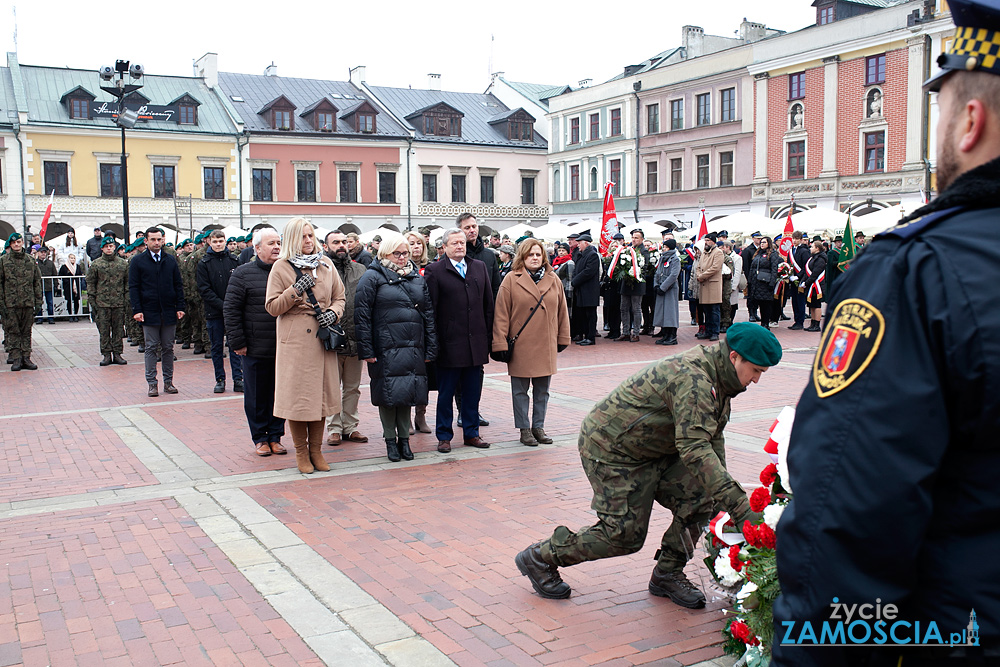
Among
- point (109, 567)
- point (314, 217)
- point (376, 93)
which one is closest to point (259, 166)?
point (314, 217)

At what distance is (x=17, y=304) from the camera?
45.0 ft

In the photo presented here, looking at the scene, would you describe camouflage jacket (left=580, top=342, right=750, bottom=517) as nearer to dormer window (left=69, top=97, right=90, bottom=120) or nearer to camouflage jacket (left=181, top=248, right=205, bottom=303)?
camouflage jacket (left=181, top=248, right=205, bottom=303)

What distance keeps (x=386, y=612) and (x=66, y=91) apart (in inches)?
1867

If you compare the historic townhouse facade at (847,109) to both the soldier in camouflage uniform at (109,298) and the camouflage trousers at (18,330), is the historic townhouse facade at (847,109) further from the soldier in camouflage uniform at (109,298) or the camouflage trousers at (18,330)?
the camouflage trousers at (18,330)

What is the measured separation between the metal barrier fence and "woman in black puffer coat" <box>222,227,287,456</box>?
15591mm

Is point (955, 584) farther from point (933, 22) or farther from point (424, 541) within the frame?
point (933, 22)

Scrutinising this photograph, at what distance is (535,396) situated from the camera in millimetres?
8078

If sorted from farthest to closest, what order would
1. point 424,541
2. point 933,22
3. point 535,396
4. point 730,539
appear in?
point 933,22
point 535,396
point 424,541
point 730,539

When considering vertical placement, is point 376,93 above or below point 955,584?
above

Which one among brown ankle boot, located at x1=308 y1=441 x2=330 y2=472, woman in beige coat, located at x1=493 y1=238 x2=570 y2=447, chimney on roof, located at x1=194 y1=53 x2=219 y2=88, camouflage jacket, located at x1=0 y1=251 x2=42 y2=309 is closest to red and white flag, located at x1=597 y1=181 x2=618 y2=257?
woman in beige coat, located at x1=493 y1=238 x2=570 y2=447

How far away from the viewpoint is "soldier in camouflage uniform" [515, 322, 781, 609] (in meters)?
3.63

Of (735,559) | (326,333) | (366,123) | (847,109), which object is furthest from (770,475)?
(366,123)

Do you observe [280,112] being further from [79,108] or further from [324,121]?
[79,108]

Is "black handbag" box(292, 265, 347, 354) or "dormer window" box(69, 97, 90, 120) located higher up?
"dormer window" box(69, 97, 90, 120)
